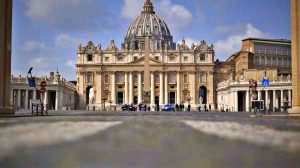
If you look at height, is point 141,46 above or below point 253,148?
above

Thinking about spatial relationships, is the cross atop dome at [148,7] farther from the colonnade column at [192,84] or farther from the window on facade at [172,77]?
the colonnade column at [192,84]

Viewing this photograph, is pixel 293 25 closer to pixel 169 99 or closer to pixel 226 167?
pixel 226 167

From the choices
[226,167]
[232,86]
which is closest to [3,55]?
[226,167]

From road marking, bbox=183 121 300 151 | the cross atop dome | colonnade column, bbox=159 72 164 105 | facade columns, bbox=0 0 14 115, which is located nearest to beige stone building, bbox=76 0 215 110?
colonnade column, bbox=159 72 164 105

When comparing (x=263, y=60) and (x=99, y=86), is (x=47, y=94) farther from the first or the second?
(x=263, y=60)

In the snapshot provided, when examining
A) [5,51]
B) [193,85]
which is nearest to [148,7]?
[193,85]

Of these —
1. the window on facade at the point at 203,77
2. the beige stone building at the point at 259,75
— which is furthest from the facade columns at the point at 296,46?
the window on facade at the point at 203,77

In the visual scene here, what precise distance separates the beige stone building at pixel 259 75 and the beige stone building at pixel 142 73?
21.8 feet

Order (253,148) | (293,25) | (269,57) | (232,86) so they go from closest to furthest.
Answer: (253,148), (293,25), (232,86), (269,57)

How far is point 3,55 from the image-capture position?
25.2 m

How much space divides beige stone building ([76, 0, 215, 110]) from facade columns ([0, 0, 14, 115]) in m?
109

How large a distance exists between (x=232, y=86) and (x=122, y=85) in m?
40.8

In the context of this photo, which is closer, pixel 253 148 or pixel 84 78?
pixel 253 148

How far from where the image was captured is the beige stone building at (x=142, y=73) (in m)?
136
